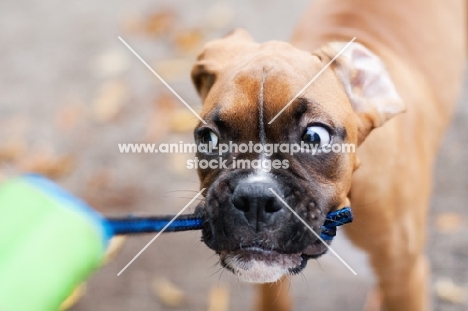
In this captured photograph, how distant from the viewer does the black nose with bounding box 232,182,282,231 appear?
2.02m

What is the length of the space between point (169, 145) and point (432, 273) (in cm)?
181

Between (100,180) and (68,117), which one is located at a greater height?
(68,117)

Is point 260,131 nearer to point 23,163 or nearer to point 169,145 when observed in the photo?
point 169,145

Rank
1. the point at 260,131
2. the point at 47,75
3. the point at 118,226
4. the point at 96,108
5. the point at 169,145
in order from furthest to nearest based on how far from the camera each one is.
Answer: the point at 47,75
the point at 96,108
the point at 169,145
the point at 260,131
the point at 118,226

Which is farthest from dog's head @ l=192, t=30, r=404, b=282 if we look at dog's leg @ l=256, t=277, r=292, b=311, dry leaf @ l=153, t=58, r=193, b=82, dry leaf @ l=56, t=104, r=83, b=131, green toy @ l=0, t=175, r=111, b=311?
dry leaf @ l=56, t=104, r=83, b=131

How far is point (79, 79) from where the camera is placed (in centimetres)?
496

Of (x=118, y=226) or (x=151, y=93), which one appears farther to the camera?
(x=151, y=93)

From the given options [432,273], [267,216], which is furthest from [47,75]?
[267,216]

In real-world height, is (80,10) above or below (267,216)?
below

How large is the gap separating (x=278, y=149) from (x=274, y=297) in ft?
3.82

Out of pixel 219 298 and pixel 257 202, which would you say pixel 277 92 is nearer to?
pixel 257 202

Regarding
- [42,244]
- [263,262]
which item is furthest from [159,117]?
[42,244]

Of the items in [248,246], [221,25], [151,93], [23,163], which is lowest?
[23,163]

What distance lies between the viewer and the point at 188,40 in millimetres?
5031
